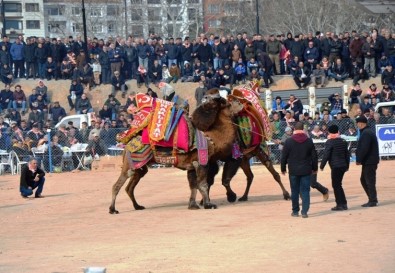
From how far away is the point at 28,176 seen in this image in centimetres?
2605

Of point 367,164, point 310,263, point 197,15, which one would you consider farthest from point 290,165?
point 197,15

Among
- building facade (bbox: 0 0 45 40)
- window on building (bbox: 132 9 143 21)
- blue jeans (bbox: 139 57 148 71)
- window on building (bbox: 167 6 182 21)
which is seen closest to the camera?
blue jeans (bbox: 139 57 148 71)

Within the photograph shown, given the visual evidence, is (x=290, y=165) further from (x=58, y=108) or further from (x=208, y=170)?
(x=58, y=108)

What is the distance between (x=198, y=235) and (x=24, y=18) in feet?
275

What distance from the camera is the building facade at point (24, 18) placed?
96.4 meters

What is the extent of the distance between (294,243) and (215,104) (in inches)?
227

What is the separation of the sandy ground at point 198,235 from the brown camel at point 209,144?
51 cm

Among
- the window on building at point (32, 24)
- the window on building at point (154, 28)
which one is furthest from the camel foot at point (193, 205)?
the window on building at point (32, 24)

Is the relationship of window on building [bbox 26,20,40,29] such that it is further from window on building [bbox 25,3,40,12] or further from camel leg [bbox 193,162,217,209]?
camel leg [bbox 193,162,217,209]

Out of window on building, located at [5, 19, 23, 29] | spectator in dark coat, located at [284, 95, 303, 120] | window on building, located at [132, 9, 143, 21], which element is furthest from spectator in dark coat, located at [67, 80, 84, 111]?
window on building, located at [5, 19, 23, 29]

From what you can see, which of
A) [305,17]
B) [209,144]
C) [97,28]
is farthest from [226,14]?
[209,144]

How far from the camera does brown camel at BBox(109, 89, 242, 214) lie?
67.5 feet

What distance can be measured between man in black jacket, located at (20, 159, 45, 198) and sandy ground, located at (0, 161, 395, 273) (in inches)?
22.2

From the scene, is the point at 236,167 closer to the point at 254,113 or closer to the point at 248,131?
the point at 248,131
